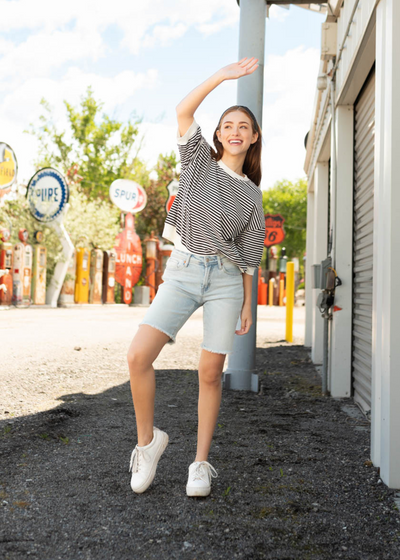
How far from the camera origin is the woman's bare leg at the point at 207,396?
2.74 metres

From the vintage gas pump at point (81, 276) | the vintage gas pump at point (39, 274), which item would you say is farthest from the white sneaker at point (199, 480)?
the vintage gas pump at point (81, 276)

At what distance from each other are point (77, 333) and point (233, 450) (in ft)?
25.3

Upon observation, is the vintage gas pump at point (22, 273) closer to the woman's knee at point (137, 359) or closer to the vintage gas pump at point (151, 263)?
the vintage gas pump at point (151, 263)

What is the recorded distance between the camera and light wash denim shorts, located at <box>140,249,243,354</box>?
267 centimetres

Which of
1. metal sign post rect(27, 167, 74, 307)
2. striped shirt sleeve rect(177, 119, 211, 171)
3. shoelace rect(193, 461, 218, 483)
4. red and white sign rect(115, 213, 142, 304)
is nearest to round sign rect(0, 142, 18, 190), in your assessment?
metal sign post rect(27, 167, 74, 307)

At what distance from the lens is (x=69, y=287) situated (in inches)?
907

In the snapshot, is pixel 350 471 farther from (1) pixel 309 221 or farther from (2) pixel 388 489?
(1) pixel 309 221

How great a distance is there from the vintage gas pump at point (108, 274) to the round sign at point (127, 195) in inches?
84.9

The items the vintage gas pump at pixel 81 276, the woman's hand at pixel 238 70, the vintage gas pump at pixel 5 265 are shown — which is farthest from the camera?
the vintage gas pump at pixel 81 276

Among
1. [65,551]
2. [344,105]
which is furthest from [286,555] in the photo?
[344,105]

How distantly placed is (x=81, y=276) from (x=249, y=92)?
18908mm

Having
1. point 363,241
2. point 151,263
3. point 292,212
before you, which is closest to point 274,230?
point 363,241

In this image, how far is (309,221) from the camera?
10.2 m

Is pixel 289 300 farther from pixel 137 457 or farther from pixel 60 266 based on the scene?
pixel 60 266
